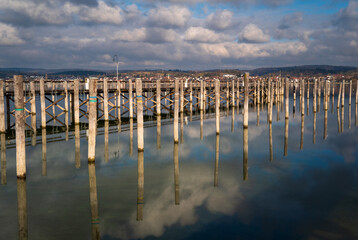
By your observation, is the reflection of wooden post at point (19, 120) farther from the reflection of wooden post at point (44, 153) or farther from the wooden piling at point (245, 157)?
the wooden piling at point (245, 157)

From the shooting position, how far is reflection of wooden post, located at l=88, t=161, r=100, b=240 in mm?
9178

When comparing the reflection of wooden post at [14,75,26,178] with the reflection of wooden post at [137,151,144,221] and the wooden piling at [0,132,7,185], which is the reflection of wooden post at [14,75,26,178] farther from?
the reflection of wooden post at [137,151,144,221]

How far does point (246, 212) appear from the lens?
10562mm

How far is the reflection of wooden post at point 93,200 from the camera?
30.1 feet

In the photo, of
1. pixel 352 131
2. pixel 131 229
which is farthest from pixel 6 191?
pixel 352 131

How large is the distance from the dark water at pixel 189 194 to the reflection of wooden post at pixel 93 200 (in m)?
0.05

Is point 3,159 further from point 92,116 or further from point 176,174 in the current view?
point 176,174

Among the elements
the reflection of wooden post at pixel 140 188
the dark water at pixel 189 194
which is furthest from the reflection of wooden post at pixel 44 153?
the reflection of wooden post at pixel 140 188

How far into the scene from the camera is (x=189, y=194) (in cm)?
1202

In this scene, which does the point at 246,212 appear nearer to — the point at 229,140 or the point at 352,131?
the point at 229,140

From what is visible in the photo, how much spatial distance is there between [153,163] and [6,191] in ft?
21.9

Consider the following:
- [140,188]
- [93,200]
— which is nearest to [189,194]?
[140,188]

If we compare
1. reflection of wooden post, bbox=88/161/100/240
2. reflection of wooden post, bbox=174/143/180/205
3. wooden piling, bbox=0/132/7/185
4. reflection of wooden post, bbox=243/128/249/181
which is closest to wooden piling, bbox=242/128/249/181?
reflection of wooden post, bbox=243/128/249/181

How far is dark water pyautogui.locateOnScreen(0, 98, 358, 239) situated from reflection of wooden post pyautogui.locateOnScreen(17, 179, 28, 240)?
59 millimetres
